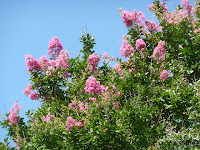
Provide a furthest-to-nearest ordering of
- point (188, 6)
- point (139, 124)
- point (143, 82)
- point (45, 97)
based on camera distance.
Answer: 1. point (188, 6)
2. point (45, 97)
3. point (143, 82)
4. point (139, 124)

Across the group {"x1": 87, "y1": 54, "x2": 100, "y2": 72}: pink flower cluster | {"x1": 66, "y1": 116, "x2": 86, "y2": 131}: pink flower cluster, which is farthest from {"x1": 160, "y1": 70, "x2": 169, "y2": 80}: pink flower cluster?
{"x1": 66, "y1": 116, "x2": 86, "y2": 131}: pink flower cluster

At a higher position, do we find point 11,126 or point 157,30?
point 157,30

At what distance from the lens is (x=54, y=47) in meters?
8.91

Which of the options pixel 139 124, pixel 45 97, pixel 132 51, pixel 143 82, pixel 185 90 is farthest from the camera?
pixel 45 97

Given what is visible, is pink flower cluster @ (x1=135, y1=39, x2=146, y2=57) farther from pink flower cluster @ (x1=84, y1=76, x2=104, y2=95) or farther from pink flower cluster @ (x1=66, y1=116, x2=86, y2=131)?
pink flower cluster @ (x1=66, y1=116, x2=86, y2=131)

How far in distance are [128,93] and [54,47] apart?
9.90 ft

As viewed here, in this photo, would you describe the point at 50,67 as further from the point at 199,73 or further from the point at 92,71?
the point at 199,73

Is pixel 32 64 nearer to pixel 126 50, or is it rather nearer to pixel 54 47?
pixel 54 47

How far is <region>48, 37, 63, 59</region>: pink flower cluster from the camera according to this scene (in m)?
8.84

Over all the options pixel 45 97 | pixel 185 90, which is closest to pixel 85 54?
pixel 45 97

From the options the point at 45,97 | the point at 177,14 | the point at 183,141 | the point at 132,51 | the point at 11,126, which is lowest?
the point at 183,141

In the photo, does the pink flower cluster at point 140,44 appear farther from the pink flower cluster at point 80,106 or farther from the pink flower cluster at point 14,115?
the pink flower cluster at point 14,115

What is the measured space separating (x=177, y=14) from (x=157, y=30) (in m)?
0.78

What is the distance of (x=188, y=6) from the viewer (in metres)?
9.58
